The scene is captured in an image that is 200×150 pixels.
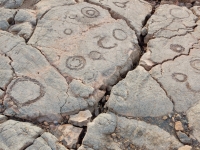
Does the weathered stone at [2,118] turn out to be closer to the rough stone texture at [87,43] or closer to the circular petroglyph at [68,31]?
the rough stone texture at [87,43]

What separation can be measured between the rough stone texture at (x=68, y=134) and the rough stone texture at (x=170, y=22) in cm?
129

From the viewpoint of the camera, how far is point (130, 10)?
134 inches

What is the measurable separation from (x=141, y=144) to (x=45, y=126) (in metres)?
0.74

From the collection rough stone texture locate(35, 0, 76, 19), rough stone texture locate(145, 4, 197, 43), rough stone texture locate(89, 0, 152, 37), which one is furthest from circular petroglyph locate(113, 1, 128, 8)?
rough stone texture locate(35, 0, 76, 19)

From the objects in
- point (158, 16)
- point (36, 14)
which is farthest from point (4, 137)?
→ point (158, 16)

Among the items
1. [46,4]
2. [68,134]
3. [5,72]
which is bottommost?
[68,134]

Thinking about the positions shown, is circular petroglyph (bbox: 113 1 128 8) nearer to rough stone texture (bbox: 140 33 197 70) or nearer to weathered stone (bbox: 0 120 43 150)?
rough stone texture (bbox: 140 33 197 70)

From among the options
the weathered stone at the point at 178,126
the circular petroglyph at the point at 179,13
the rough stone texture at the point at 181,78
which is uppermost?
the circular petroglyph at the point at 179,13

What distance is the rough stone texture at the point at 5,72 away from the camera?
2566 millimetres

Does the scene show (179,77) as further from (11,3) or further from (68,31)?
(11,3)

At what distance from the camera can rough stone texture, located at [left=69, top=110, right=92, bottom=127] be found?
93.7 inches

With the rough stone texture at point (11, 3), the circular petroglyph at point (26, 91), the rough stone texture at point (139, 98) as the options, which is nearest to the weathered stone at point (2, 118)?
the circular petroglyph at point (26, 91)

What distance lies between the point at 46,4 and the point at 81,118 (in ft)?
4.92

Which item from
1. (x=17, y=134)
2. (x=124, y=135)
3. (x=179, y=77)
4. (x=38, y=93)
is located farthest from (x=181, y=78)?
(x=17, y=134)
